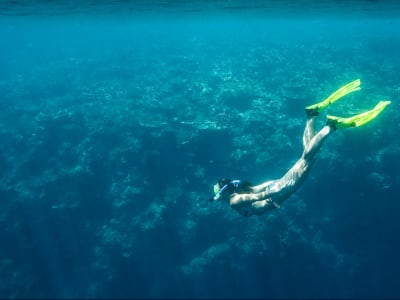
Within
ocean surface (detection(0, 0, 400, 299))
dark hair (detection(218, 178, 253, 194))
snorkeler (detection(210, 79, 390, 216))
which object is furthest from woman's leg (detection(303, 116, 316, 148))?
ocean surface (detection(0, 0, 400, 299))

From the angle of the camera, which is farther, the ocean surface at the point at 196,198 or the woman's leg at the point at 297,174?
the ocean surface at the point at 196,198

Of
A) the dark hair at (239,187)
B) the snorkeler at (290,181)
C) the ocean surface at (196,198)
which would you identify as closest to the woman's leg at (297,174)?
the snorkeler at (290,181)

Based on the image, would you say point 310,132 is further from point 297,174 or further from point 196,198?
point 196,198

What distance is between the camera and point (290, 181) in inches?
261

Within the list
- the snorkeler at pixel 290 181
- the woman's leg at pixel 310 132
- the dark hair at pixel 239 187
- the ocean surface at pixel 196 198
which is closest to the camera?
the snorkeler at pixel 290 181

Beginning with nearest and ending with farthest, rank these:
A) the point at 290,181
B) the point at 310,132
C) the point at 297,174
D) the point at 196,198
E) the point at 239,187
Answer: the point at 297,174 → the point at 290,181 → the point at 310,132 → the point at 239,187 → the point at 196,198

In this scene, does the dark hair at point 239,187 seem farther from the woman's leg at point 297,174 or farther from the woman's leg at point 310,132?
the woman's leg at point 310,132

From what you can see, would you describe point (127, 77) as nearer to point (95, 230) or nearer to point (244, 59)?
point (244, 59)

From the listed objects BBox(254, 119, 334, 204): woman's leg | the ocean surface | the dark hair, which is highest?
BBox(254, 119, 334, 204): woman's leg

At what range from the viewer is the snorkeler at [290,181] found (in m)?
6.01

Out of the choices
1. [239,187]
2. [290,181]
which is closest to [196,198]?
[239,187]

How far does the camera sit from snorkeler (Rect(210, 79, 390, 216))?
6008mm

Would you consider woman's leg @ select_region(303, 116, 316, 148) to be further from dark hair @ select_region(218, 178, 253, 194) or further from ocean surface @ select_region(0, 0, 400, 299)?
ocean surface @ select_region(0, 0, 400, 299)

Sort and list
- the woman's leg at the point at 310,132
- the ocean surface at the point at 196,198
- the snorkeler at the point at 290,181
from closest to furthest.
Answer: the snorkeler at the point at 290,181 < the woman's leg at the point at 310,132 < the ocean surface at the point at 196,198
